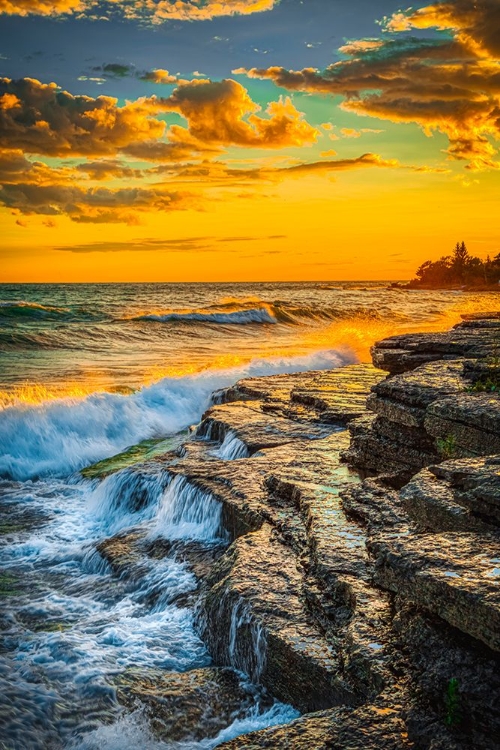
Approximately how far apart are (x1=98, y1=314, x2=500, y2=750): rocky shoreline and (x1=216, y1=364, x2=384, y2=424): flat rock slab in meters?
1.36

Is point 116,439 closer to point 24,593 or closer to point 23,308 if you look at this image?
point 24,593

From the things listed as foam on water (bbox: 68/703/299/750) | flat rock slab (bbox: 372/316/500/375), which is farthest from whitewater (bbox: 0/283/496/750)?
flat rock slab (bbox: 372/316/500/375)

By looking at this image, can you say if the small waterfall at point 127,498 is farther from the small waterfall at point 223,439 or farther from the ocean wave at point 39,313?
the ocean wave at point 39,313

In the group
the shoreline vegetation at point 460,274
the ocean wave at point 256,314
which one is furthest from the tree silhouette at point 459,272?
the ocean wave at point 256,314

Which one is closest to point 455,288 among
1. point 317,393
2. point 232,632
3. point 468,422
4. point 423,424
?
point 317,393

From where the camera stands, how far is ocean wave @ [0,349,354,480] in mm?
14875

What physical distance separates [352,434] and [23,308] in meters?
46.8

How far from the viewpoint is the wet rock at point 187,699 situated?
17.1ft

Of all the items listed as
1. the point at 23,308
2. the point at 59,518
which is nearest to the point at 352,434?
the point at 59,518

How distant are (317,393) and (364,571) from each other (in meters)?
7.79

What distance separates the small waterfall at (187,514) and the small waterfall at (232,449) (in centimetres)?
137

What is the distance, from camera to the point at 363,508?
6.69m

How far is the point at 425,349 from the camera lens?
10930 millimetres

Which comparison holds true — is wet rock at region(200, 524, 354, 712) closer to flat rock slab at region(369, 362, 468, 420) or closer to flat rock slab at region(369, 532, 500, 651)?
flat rock slab at region(369, 532, 500, 651)
